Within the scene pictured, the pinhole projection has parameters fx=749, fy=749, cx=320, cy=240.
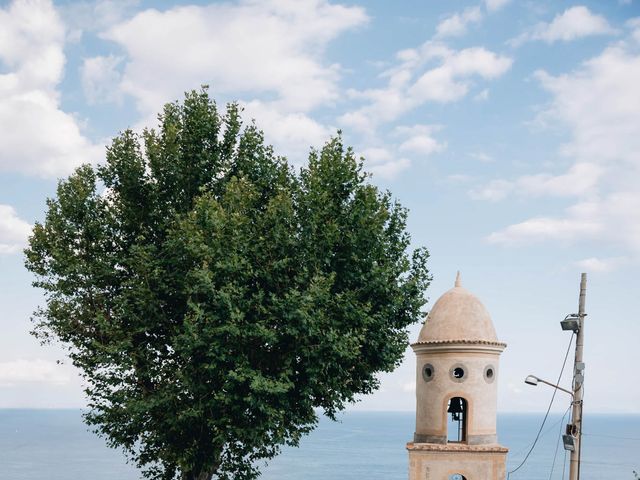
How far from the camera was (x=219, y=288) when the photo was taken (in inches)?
862

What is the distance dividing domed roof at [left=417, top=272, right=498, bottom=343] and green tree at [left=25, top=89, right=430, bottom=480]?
2.66 ft

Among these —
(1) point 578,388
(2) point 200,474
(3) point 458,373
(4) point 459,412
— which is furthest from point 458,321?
(2) point 200,474

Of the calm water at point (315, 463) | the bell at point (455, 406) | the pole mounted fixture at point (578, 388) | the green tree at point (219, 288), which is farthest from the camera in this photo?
the calm water at point (315, 463)

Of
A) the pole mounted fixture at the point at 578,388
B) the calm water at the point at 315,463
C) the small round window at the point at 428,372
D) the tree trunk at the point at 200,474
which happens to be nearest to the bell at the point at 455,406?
the small round window at the point at 428,372

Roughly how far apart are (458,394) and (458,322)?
7.39ft

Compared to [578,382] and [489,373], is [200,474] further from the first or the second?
[578,382]

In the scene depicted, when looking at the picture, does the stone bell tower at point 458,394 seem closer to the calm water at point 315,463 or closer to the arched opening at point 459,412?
the arched opening at point 459,412

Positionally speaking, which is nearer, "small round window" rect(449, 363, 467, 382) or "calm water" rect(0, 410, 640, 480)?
"small round window" rect(449, 363, 467, 382)

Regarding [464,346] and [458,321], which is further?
[458,321]

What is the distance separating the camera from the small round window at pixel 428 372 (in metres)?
23.9

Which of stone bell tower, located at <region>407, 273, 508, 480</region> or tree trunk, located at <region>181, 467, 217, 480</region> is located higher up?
stone bell tower, located at <region>407, 273, 508, 480</region>

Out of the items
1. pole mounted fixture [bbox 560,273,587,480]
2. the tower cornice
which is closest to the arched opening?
the tower cornice

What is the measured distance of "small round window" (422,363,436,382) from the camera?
23.9 meters

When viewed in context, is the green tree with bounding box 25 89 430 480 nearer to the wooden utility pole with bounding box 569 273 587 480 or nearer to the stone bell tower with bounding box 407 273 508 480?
the stone bell tower with bounding box 407 273 508 480
